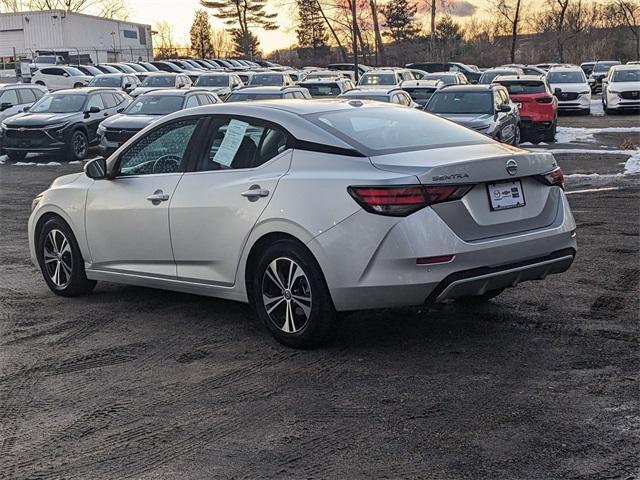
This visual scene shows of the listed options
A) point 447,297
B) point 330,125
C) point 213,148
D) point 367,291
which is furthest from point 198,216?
point 447,297

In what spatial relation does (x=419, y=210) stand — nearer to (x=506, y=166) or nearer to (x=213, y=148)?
(x=506, y=166)

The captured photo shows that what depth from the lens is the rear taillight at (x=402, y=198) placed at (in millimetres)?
5180

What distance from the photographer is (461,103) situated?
18031 millimetres

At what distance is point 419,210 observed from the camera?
518 cm

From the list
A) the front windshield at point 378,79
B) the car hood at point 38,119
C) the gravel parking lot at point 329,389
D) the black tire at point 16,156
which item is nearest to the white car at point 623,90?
the front windshield at point 378,79

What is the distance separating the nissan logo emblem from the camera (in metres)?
5.48

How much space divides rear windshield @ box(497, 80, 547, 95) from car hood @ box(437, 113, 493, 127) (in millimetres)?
6089

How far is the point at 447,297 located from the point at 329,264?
2.42ft

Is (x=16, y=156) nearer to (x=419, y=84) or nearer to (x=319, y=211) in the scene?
(x=419, y=84)

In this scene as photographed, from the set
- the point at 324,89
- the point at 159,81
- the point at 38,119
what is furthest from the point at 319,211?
the point at 159,81

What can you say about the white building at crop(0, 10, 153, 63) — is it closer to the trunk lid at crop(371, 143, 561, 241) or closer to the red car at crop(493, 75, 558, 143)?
the red car at crop(493, 75, 558, 143)

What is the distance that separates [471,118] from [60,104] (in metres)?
10.5

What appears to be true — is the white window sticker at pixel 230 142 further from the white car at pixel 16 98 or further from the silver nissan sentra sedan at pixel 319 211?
the white car at pixel 16 98

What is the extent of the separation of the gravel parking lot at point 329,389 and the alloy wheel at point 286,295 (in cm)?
20
